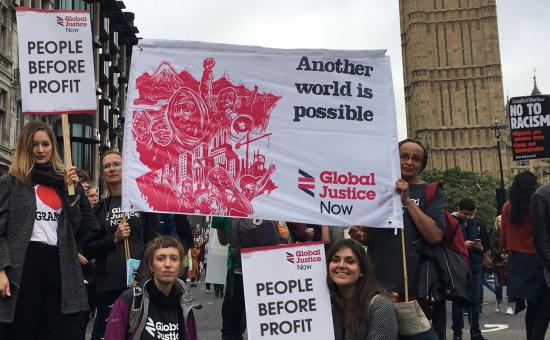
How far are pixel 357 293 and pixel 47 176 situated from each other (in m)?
2.10

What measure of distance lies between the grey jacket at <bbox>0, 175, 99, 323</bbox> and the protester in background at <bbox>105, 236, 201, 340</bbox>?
0.40m

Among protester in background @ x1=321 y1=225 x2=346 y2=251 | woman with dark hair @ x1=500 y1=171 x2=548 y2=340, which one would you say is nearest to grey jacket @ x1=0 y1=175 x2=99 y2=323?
protester in background @ x1=321 y1=225 x2=346 y2=251

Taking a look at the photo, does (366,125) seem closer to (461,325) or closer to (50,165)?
(50,165)

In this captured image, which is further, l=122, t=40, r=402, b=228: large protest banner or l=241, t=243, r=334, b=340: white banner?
l=122, t=40, r=402, b=228: large protest banner

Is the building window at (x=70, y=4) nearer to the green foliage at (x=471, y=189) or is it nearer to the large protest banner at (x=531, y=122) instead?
the large protest banner at (x=531, y=122)

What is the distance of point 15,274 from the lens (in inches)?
152

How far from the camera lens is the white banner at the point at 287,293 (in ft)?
12.8

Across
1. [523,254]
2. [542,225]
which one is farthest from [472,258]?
[542,225]

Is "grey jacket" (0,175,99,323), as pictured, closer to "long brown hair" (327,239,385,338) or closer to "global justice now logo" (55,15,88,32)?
"global justice now logo" (55,15,88,32)

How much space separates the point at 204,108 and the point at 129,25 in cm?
5395

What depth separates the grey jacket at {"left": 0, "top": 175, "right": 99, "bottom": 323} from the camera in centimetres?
386

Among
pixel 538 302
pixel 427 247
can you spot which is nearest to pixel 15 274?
pixel 427 247

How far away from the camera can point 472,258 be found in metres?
9.46

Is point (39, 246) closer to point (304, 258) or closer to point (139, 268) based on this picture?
point (139, 268)
